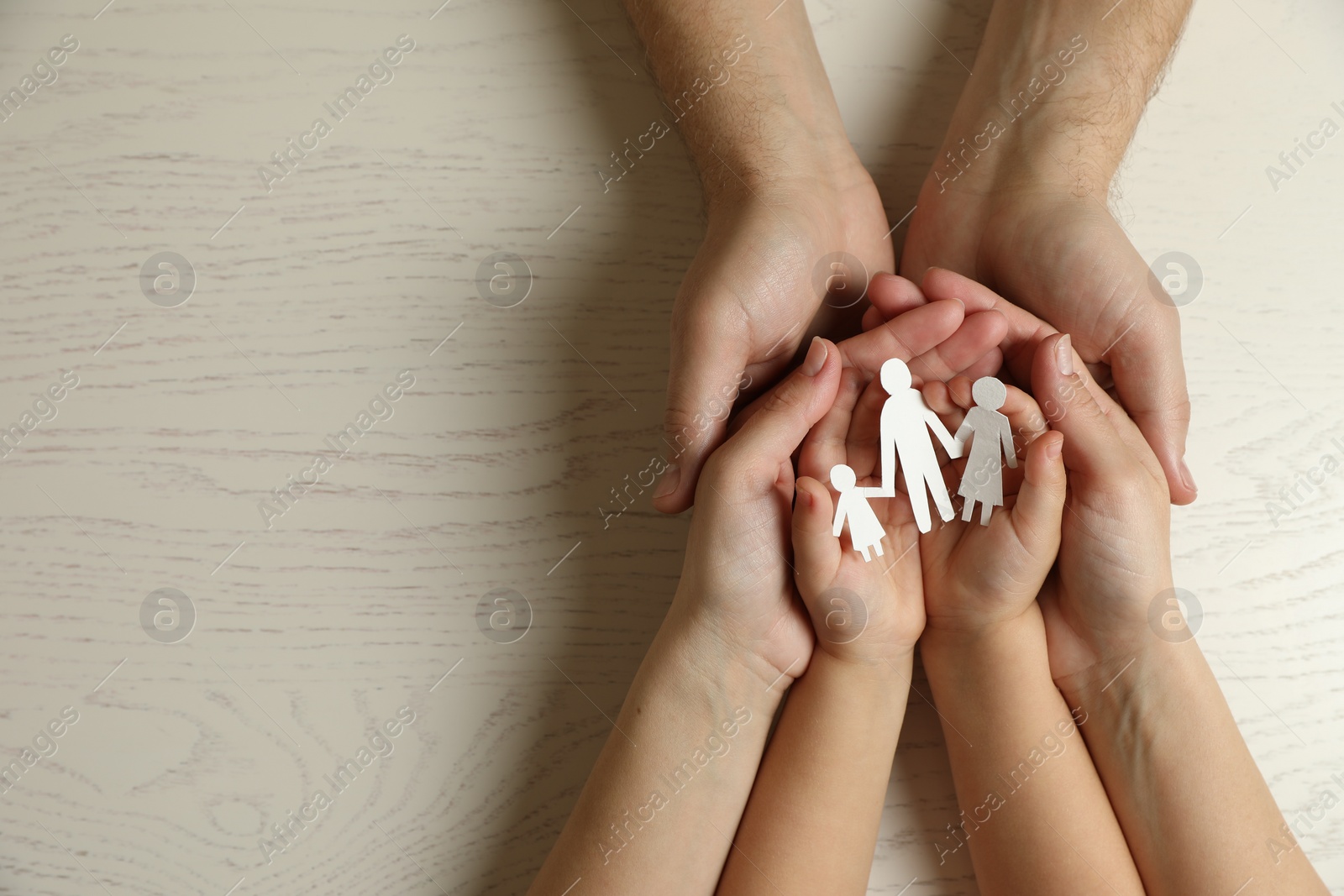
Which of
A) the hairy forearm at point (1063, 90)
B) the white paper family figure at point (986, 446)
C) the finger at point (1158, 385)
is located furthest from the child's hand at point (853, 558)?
the hairy forearm at point (1063, 90)

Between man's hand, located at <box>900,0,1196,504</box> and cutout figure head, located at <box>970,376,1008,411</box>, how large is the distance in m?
0.16

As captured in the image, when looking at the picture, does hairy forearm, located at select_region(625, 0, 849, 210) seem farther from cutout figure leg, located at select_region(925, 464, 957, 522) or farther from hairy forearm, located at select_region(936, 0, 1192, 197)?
cutout figure leg, located at select_region(925, 464, 957, 522)

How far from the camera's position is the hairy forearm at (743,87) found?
52.8 inches

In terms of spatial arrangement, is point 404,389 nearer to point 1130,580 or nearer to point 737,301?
point 737,301

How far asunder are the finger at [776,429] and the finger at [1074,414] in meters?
0.28

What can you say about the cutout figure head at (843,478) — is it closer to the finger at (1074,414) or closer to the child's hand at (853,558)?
the child's hand at (853,558)

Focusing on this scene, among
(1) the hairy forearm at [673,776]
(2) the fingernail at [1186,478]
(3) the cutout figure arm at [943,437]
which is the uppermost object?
(3) the cutout figure arm at [943,437]

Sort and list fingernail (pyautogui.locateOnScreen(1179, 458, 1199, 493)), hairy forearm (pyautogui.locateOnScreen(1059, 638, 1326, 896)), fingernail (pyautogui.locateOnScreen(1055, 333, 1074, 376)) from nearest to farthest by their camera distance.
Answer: hairy forearm (pyautogui.locateOnScreen(1059, 638, 1326, 896))
fingernail (pyautogui.locateOnScreen(1055, 333, 1074, 376))
fingernail (pyautogui.locateOnScreen(1179, 458, 1199, 493))

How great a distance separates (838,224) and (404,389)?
75 cm

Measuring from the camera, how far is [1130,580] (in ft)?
3.61

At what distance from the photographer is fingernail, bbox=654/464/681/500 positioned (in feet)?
4.00

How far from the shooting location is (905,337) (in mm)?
1186

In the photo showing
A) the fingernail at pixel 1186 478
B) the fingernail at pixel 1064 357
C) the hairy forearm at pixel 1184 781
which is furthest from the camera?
the fingernail at pixel 1186 478

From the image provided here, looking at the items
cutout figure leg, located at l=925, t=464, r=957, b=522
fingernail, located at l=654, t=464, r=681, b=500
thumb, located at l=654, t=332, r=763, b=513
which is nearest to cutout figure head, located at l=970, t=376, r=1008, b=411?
cutout figure leg, located at l=925, t=464, r=957, b=522
